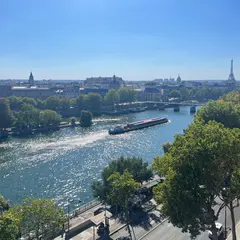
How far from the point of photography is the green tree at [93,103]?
310ft

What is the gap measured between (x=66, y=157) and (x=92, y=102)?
172 feet

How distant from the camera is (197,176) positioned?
15.3m

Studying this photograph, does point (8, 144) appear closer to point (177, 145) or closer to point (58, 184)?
point (58, 184)

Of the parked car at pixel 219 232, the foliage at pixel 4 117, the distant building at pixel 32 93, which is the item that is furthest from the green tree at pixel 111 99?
the parked car at pixel 219 232

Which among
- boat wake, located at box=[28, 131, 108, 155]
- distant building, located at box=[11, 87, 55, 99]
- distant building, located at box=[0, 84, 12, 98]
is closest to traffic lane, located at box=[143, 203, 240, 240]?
boat wake, located at box=[28, 131, 108, 155]

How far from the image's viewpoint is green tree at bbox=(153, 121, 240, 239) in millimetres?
15031

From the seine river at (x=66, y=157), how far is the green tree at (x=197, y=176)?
15.3 m

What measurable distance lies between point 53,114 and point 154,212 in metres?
49.4

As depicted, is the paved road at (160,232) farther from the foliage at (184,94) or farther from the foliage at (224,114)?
the foliage at (184,94)

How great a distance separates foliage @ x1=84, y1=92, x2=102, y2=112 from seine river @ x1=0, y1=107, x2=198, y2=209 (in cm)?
2507

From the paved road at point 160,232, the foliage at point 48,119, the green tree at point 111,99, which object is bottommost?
the paved road at point 160,232

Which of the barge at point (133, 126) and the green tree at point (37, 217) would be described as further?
the barge at point (133, 126)

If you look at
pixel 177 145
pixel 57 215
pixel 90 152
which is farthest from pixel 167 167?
pixel 90 152

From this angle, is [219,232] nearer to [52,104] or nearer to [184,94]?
[52,104]
